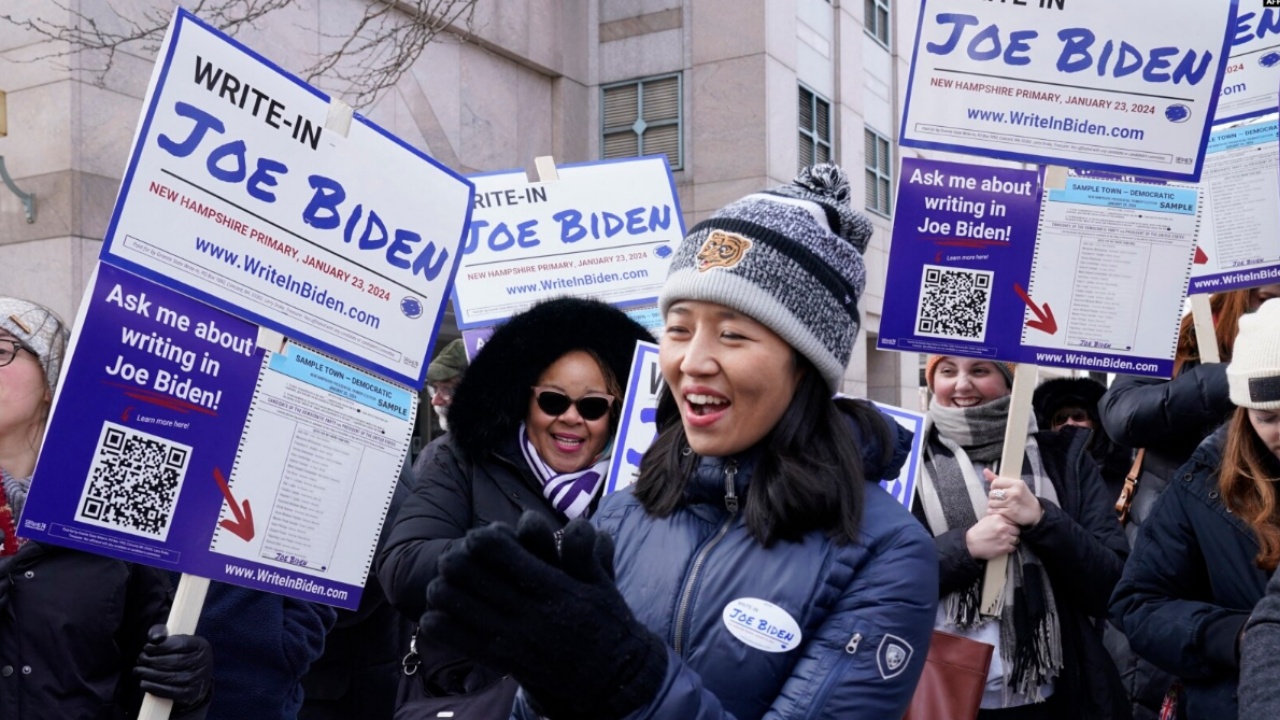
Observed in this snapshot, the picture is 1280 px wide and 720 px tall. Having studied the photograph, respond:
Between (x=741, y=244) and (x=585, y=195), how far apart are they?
2.73 m

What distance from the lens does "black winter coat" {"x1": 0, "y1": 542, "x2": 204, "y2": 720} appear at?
2539mm

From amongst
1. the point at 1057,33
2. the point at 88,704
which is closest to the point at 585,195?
the point at 1057,33

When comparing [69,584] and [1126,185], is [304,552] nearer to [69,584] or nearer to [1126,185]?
[69,584]

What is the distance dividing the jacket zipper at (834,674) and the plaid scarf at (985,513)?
1831mm

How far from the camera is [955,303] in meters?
3.49

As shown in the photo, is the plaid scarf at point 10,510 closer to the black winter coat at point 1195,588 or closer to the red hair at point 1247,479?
the black winter coat at point 1195,588

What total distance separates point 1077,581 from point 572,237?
2250 mm

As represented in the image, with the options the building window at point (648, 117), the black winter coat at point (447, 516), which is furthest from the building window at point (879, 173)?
the black winter coat at point (447, 516)

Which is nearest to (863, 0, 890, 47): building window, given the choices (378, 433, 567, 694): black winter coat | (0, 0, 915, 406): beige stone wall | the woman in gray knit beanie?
(0, 0, 915, 406): beige stone wall

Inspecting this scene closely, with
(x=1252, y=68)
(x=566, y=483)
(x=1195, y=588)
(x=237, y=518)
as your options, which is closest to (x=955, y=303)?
(x=1195, y=588)

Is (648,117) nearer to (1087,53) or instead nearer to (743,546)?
(1087,53)

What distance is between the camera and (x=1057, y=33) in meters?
3.55

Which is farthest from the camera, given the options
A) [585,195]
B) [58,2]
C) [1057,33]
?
[58,2]

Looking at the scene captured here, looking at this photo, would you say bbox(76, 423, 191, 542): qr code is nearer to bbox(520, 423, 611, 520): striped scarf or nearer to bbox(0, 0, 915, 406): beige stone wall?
bbox(520, 423, 611, 520): striped scarf
